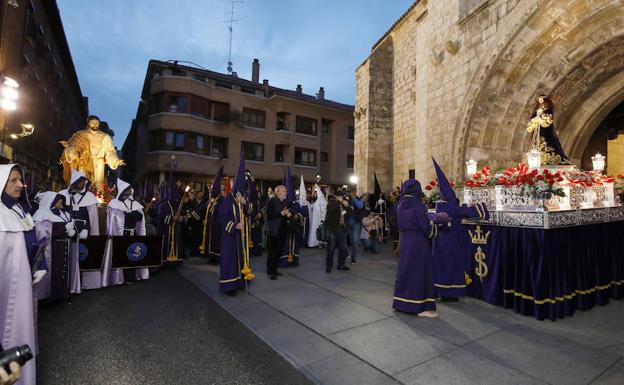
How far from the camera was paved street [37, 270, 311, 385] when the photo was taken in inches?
125

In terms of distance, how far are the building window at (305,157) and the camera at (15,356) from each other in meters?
31.3

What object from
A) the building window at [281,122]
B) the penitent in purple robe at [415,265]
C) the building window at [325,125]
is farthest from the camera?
the building window at [325,125]

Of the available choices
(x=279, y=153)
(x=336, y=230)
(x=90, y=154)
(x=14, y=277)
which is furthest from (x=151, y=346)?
(x=279, y=153)

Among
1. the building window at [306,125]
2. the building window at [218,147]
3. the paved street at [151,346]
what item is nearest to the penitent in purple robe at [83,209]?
the paved street at [151,346]

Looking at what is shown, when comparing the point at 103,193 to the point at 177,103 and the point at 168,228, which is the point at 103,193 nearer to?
the point at 168,228

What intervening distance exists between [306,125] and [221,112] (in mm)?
8340

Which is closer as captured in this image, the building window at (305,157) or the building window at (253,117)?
the building window at (253,117)

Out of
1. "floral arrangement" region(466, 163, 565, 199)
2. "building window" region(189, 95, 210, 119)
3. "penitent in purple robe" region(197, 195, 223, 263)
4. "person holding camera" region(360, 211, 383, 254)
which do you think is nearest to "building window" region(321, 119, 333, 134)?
"building window" region(189, 95, 210, 119)

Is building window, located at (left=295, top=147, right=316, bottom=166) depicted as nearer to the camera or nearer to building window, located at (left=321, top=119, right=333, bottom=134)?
building window, located at (left=321, top=119, right=333, bottom=134)

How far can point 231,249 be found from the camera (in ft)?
19.5

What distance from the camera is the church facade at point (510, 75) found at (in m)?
8.01

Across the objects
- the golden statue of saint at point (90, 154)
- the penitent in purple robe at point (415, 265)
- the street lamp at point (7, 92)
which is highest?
the street lamp at point (7, 92)

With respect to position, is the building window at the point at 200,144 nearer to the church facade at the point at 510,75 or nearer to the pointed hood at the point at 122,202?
the church facade at the point at 510,75

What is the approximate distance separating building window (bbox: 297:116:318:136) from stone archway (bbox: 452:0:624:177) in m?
23.7
